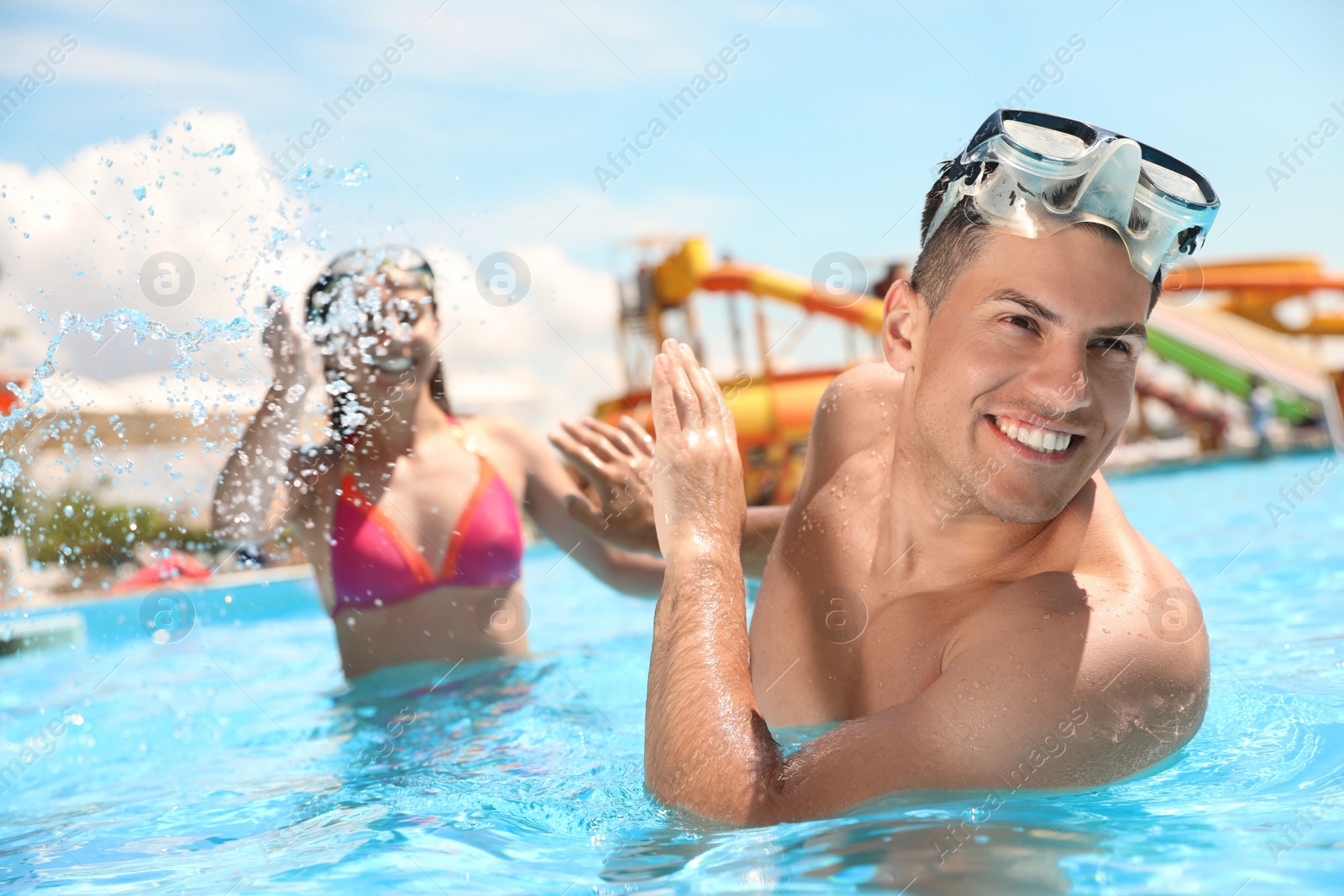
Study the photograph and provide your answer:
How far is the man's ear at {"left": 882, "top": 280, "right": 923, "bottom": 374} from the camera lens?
2230 mm

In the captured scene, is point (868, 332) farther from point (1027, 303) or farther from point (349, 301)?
point (1027, 303)

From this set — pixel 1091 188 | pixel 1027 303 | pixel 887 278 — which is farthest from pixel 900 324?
pixel 887 278

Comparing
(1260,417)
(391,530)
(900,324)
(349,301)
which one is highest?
(349,301)

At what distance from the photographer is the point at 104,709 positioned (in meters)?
5.06

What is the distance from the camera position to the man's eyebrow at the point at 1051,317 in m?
1.79

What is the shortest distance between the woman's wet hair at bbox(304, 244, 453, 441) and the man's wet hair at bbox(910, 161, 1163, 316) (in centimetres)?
197

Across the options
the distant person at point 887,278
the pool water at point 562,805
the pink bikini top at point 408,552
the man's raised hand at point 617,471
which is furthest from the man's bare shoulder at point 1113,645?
the distant person at point 887,278

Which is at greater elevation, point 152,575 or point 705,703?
point 705,703

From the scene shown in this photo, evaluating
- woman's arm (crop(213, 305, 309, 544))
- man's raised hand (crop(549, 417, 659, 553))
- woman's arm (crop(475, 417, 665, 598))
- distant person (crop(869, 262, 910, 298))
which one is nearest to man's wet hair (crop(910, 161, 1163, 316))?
man's raised hand (crop(549, 417, 659, 553))

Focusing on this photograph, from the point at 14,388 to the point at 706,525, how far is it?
2636 mm

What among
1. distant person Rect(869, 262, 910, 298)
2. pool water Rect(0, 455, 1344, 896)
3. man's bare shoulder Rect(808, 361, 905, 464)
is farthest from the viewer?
distant person Rect(869, 262, 910, 298)

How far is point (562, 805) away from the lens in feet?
7.07

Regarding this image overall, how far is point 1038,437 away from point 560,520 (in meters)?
2.42

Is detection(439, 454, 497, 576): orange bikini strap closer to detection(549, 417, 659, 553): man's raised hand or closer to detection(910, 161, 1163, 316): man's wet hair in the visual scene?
detection(549, 417, 659, 553): man's raised hand
